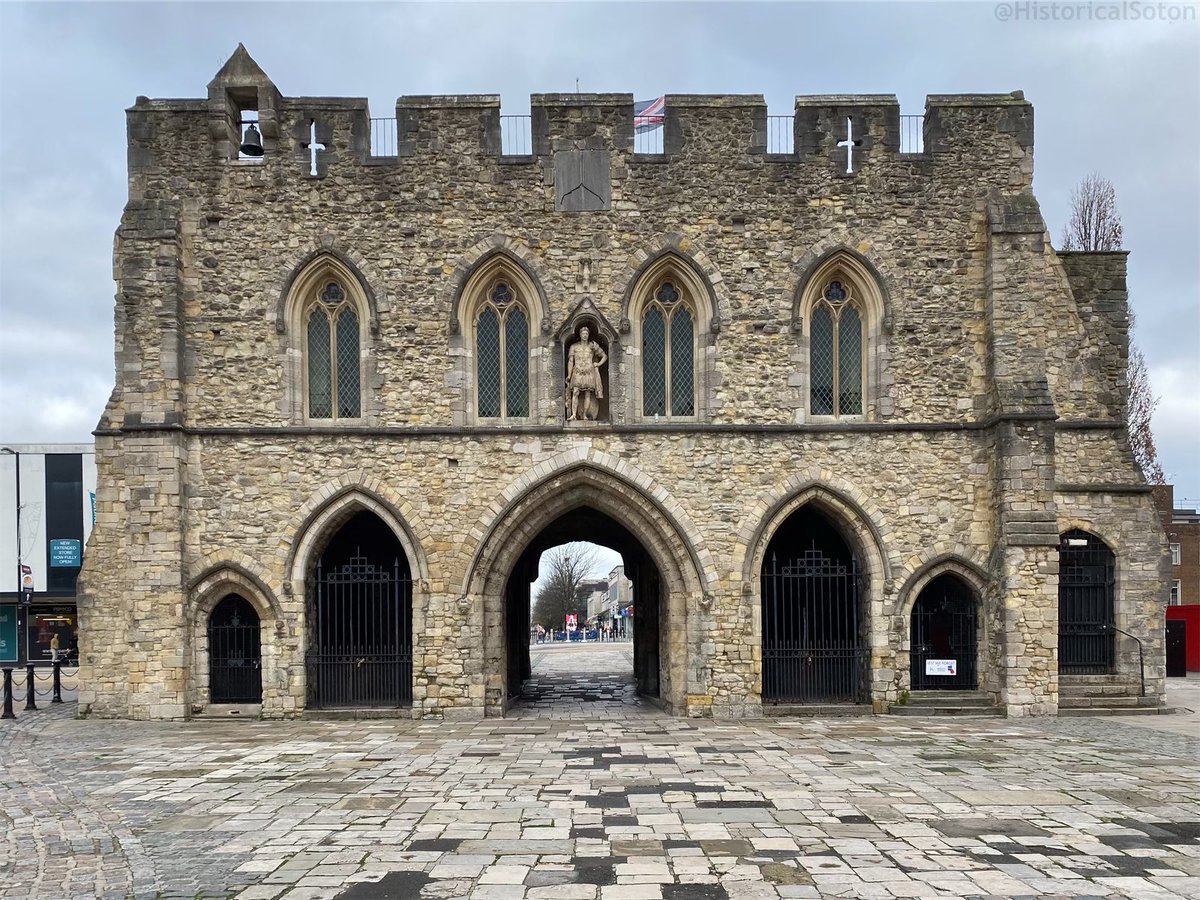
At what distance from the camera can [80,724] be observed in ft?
44.7

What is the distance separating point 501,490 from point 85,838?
24.4 ft

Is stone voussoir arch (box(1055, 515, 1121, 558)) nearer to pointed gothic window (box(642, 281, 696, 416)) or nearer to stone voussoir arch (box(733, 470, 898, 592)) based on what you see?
stone voussoir arch (box(733, 470, 898, 592))

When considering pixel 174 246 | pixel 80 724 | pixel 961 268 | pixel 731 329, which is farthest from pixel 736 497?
pixel 80 724

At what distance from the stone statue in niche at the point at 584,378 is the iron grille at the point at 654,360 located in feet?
2.37

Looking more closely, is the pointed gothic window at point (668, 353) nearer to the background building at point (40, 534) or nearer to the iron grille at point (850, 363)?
the iron grille at point (850, 363)

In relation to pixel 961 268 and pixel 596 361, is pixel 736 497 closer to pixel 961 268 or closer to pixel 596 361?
pixel 596 361

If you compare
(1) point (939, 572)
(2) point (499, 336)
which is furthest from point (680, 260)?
(1) point (939, 572)

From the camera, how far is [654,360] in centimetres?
1458

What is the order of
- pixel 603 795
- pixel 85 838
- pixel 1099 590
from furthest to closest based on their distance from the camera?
1. pixel 1099 590
2. pixel 603 795
3. pixel 85 838

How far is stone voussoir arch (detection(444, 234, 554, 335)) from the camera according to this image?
14227mm

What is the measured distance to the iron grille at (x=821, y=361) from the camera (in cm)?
1460

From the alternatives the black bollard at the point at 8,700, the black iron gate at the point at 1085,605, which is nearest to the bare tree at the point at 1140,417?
the black iron gate at the point at 1085,605

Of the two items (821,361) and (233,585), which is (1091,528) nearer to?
(821,361)

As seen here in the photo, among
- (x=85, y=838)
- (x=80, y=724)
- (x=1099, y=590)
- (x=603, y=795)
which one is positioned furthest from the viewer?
(x=1099, y=590)
